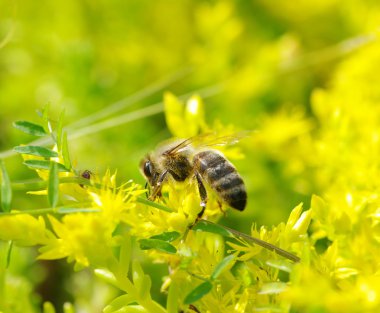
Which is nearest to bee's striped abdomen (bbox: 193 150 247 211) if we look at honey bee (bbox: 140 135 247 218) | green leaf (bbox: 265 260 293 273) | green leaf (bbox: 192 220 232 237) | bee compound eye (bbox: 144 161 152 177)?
honey bee (bbox: 140 135 247 218)

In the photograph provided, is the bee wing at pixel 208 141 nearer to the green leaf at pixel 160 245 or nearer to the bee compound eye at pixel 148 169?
the bee compound eye at pixel 148 169

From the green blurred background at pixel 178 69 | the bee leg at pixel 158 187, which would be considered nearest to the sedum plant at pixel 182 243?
the bee leg at pixel 158 187

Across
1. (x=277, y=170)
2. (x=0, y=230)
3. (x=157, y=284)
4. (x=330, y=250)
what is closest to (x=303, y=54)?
(x=277, y=170)

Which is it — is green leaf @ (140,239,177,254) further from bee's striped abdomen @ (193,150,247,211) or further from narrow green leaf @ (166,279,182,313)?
bee's striped abdomen @ (193,150,247,211)

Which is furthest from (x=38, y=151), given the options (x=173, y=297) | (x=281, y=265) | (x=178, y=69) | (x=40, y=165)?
(x=178, y=69)

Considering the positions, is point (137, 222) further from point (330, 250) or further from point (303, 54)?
point (303, 54)

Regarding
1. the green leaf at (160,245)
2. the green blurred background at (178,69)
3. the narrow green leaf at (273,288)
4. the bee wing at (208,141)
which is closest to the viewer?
the narrow green leaf at (273,288)

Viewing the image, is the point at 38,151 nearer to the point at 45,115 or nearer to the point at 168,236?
the point at 45,115

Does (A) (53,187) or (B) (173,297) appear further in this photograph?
(B) (173,297)
